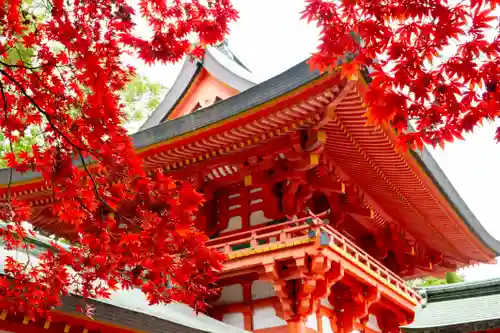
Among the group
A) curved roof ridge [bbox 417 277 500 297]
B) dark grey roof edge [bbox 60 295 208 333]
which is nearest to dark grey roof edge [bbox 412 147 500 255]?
curved roof ridge [bbox 417 277 500 297]

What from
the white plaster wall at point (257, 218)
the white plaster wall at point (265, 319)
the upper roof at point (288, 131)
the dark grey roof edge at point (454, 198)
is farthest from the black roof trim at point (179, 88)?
the dark grey roof edge at point (454, 198)

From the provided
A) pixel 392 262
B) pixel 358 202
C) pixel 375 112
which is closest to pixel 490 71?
pixel 375 112

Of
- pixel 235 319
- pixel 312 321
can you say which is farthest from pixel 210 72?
pixel 312 321

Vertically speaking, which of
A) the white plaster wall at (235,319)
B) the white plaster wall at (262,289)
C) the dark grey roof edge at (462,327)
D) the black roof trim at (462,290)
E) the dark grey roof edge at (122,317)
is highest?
the black roof trim at (462,290)

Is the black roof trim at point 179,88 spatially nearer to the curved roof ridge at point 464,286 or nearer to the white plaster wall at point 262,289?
the white plaster wall at point 262,289

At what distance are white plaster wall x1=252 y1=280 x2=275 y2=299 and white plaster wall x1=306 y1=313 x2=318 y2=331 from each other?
0.91m

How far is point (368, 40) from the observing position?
17.3ft

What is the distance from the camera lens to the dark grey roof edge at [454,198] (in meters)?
12.5

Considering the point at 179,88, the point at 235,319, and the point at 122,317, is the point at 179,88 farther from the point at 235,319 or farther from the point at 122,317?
the point at 122,317

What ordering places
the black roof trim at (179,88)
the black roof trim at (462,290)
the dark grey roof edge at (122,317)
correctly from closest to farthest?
the dark grey roof edge at (122,317)
the black roof trim at (179,88)
the black roof trim at (462,290)

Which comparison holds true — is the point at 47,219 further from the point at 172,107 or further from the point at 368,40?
the point at 368,40

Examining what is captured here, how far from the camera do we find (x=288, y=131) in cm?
1064

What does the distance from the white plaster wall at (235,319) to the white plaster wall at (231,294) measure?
27 cm

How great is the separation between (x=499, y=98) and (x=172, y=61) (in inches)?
127
